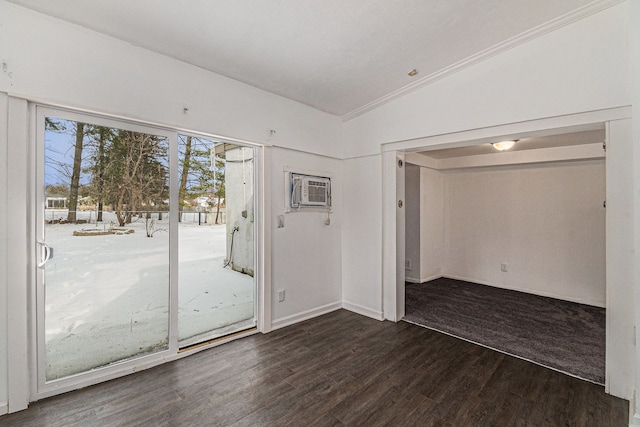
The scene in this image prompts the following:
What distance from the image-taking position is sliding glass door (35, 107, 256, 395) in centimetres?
207

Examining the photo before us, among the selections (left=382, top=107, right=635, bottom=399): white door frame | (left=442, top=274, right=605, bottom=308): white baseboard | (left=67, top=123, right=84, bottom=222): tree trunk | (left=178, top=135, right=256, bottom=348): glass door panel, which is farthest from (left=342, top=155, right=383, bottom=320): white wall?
(left=67, top=123, right=84, bottom=222): tree trunk

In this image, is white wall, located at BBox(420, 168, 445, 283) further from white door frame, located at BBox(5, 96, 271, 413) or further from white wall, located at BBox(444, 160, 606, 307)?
white door frame, located at BBox(5, 96, 271, 413)

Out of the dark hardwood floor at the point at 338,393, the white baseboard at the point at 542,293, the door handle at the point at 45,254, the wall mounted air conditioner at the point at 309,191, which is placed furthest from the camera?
the white baseboard at the point at 542,293

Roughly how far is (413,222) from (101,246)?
471cm

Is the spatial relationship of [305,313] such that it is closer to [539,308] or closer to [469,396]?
[469,396]

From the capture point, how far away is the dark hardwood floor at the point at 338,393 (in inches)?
72.8

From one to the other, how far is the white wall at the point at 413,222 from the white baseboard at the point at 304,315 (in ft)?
6.59

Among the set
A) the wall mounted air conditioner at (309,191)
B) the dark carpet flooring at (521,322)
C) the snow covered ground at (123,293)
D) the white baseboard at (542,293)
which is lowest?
the dark carpet flooring at (521,322)

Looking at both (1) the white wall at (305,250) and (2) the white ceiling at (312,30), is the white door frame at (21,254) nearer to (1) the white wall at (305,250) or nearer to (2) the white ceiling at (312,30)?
(2) the white ceiling at (312,30)

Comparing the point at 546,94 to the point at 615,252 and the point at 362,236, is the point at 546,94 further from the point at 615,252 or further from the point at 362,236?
the point at 362,236

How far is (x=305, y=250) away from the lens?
360cm

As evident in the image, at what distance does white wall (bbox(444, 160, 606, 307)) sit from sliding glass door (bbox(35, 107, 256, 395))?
447cm

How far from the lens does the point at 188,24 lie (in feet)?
6.79

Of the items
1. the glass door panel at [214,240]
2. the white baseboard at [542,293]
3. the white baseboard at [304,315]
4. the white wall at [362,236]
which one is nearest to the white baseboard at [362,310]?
the white wall at [362,236]
